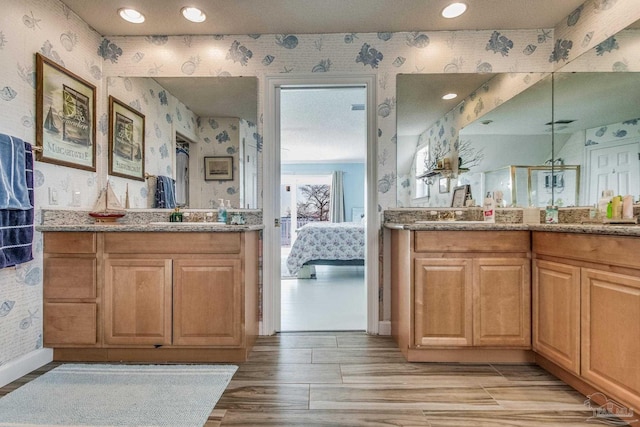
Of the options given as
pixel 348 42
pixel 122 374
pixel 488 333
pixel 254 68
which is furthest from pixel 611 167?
pixel 122 374

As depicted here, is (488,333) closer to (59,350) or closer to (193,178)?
(193,178)

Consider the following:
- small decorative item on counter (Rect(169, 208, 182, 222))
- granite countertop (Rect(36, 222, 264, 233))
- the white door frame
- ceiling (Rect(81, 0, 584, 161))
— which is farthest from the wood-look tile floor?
ceiling (Rect(81, 0, 584, 161))

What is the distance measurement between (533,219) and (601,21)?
133cm

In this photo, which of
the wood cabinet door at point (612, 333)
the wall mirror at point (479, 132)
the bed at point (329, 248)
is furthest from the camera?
the bed at point (329, 248)

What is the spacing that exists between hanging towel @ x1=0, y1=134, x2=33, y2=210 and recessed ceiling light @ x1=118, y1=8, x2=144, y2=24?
44.8 inches

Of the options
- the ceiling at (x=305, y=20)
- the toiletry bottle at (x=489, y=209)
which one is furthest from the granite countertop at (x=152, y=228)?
the toiletry bottle at (x=489, y=209)

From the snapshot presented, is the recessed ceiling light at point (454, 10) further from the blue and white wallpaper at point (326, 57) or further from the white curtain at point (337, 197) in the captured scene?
the white curtain at point (337, 197)

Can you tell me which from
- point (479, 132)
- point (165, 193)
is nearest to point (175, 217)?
point (165, 193)

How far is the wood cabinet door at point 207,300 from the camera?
6.84 ft

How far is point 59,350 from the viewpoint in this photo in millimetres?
2158

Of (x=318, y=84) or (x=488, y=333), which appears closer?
(x=488, y=333)

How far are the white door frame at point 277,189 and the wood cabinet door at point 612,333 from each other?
1.33 m

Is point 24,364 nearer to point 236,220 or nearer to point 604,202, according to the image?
point 236,220

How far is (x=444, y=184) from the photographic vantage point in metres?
2.72
